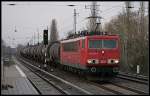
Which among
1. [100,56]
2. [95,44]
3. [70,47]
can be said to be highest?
[95,44]

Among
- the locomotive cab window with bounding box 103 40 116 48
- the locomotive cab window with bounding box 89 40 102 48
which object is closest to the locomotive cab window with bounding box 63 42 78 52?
the locomotive cab window with bounding box 89 40 102 48

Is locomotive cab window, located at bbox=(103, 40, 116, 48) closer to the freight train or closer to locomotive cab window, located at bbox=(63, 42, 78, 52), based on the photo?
the freight train

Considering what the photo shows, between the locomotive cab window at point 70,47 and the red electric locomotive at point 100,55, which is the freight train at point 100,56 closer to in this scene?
the red electric locomotive at point 100,55

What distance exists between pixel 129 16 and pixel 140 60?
1645 cm

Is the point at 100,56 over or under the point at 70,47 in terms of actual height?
under

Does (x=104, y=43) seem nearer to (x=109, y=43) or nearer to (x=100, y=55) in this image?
(x=109, y=43)

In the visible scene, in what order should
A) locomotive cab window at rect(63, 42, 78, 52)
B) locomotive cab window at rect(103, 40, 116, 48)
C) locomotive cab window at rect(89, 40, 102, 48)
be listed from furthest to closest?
locomotive cab window at rect(63, 42, 78, 52), locomotive cab window at rect(103, 40, 116, 48), locomotive cab window at rect(89, 40, 102, 48)

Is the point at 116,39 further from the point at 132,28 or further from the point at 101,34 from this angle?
the point at 132,28

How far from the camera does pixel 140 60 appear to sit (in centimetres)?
3772

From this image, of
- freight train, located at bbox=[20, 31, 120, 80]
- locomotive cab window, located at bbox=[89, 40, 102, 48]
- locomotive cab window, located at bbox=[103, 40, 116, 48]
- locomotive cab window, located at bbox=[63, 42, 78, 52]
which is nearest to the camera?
freight train, located at bbox=[20, 31, 120, 80]

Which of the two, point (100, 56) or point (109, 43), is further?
point (109, 43)

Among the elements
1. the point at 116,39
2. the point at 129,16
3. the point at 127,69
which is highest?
the point at 129,16

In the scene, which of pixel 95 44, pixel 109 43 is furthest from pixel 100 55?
pixel 109 43

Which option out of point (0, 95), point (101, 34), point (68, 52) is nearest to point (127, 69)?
point (68, 52)
